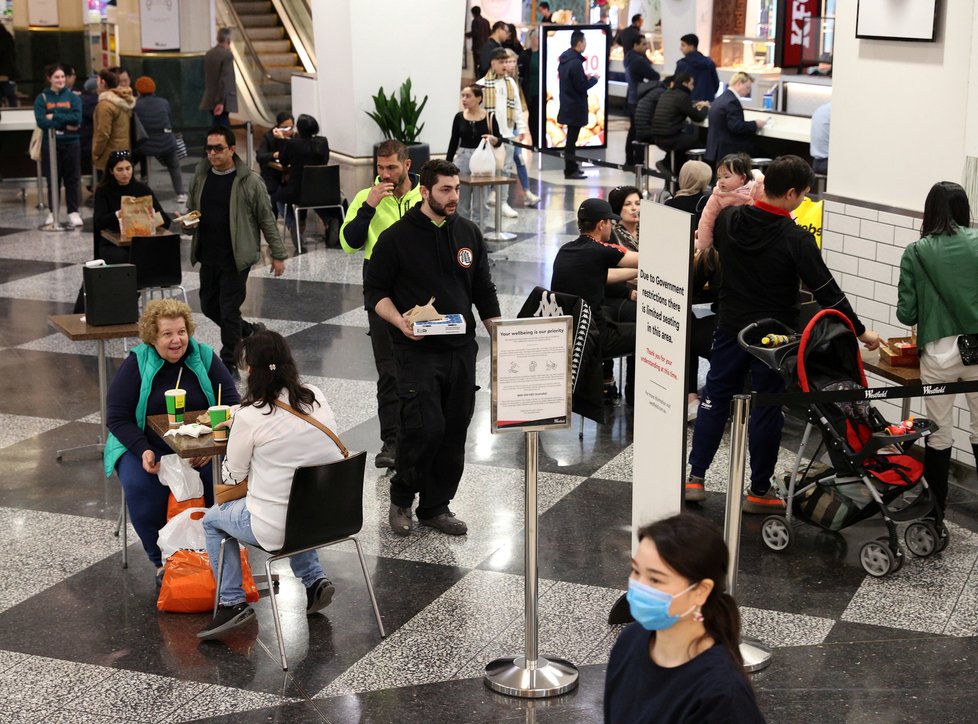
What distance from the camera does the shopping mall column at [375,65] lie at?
13508mm

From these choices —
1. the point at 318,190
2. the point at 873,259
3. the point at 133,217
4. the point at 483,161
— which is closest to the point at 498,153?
the point at 483,161

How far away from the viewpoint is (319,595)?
5230 millimetres

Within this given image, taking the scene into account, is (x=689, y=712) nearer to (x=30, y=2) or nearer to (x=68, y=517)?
(x=68, y=517)

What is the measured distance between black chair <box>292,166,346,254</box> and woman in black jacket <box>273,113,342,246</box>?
9cm

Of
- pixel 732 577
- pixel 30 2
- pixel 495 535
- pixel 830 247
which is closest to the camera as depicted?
pixel 732 577

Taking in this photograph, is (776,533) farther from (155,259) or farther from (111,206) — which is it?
(111,206)

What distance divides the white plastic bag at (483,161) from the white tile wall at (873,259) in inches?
181

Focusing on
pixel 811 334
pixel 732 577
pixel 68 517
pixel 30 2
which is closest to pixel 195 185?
pixel 68 517

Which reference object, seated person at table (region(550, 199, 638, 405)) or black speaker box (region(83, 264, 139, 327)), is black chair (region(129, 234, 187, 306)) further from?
seated person at table (region(550, 199, 638, 405))

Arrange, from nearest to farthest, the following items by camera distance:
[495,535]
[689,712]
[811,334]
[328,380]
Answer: [689,712] → [811,334] → [495,535] → [328,380]

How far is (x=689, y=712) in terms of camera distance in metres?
2.47

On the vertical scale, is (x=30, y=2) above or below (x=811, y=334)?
above

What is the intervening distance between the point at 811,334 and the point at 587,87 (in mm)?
12250

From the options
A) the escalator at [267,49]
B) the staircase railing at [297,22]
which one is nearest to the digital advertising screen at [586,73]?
the escalator at [267,49]
